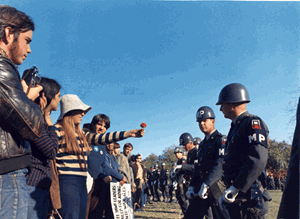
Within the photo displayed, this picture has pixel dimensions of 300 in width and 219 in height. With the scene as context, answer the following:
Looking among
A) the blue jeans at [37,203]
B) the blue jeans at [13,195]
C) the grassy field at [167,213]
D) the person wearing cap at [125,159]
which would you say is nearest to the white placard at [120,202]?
the blue jeans at [37,203]

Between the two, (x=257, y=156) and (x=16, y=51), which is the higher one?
(x=16, y=51)

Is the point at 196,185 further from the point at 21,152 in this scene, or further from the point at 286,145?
the point at 286,145

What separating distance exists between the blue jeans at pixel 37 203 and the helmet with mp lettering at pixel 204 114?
3691mm

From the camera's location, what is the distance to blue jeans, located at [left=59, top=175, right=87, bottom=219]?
→ 3.06 metres

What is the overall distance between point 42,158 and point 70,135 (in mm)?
1062

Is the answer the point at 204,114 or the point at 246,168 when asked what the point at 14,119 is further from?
the point at 204,114

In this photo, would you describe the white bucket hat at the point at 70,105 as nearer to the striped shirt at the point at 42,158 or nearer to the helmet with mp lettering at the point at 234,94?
the striped shirt at the point at 42,158

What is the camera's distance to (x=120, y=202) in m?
5.09

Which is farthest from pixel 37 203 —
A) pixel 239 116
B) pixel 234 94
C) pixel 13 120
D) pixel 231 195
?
pixel 234 94

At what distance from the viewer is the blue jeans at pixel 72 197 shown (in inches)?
121

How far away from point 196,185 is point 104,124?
2.12 metres

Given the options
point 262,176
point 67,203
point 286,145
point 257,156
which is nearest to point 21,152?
point 67,203

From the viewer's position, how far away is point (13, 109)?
160 centimetres

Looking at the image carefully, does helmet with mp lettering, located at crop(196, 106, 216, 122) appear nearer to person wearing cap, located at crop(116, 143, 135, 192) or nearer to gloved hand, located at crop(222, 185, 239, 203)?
gloved hand, located at crop(222, 185, 239, 203)
